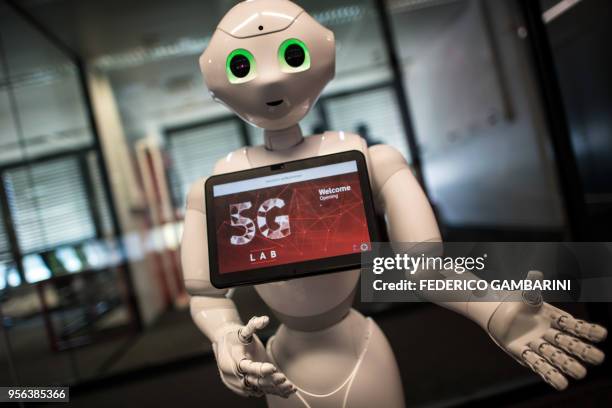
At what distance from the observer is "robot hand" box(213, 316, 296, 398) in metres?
0.71

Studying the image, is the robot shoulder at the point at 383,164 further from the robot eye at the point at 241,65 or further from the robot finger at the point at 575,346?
the robot finger at the point at 575,346

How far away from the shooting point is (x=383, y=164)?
0.99 meters

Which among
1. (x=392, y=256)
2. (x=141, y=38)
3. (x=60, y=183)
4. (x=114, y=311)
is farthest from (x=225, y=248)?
(x=141, y=38)

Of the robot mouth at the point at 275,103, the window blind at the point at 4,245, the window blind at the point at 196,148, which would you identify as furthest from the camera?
the window blind at the point at 196,148

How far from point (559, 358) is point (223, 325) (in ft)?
1.97

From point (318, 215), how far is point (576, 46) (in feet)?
4.96

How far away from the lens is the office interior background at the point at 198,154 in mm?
1777

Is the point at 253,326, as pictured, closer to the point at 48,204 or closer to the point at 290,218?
the point at 290,218

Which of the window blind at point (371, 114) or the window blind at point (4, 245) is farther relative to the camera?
the window blind at point (371, 114)

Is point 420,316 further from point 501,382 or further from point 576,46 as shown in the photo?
point 576,46

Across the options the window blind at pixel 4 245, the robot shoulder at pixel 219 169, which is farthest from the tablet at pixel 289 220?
the window blind at pixel 4 245

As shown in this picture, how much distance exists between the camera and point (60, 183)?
8.89 feet

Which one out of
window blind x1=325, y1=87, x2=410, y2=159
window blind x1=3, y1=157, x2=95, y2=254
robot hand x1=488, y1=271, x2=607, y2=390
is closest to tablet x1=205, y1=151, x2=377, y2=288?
robot hand x1=488, y1=271, x2=607, y2=390

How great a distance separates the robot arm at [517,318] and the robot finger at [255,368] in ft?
1.20
